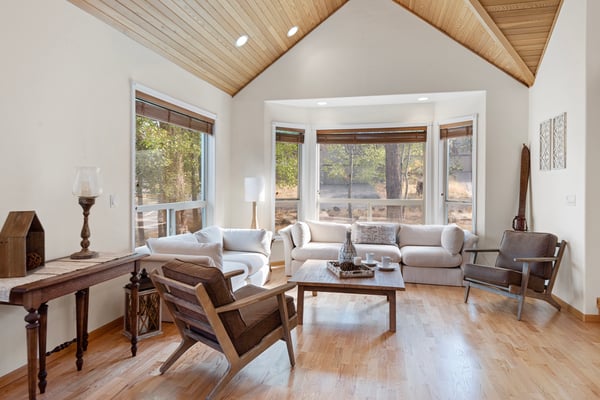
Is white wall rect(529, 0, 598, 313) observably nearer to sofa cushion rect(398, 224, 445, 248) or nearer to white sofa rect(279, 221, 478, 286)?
white sofa rect(279, 221, 478, 286)

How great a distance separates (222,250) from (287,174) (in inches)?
89.9

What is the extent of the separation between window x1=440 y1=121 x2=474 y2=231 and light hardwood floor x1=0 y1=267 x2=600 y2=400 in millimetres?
2063

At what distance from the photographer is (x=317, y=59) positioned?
548 cm

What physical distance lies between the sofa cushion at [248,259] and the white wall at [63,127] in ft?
3.73

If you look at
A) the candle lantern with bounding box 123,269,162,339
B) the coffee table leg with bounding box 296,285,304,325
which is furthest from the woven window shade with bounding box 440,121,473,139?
the candle lantern with bounding box 123,269,162,339

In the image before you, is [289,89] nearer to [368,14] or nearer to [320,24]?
[320,24]

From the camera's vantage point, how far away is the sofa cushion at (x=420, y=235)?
210 inches

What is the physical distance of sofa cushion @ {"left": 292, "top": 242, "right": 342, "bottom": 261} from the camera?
508 cm

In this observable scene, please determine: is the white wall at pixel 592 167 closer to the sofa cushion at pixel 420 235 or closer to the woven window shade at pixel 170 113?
the sofa cushion at pixel 420 235

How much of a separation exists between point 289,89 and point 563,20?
338 cm

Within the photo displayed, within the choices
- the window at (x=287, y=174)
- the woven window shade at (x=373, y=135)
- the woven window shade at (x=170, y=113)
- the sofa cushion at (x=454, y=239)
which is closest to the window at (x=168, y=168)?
the woven window shade at (x=170, y=113)

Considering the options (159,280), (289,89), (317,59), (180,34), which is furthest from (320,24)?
(159,280)

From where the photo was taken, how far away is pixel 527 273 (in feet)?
11.8

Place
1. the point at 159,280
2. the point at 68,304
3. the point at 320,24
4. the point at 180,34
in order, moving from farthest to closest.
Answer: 1. the point at 320,24
2. the point at 180,34
3. the point at 68,304
4. the point at 159,280
